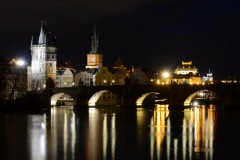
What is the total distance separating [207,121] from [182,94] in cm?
2647

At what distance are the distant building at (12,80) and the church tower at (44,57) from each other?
31235mm

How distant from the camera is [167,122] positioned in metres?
63.4

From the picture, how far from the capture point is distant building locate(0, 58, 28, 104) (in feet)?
284

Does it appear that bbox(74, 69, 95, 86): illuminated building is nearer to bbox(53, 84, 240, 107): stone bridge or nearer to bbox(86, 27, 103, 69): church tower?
bbox(86, 27, 103, 69): church tower

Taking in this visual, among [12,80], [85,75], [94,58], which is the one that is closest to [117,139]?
[12,80]

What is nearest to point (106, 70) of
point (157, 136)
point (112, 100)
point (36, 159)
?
point (112, 100)

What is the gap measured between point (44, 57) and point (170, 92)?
2501 inches

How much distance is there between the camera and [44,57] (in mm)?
150250

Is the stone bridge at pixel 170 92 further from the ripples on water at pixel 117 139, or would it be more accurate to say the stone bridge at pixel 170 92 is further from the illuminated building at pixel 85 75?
the illuminated building at pixel 85 75

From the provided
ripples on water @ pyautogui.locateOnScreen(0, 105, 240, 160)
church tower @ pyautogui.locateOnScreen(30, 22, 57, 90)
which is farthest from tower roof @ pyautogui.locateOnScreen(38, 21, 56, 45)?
ripples on water @ pyautogui.locateOnScreen(0, 105, 240, 160)

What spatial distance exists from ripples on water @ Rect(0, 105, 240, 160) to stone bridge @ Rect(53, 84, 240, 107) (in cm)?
2042

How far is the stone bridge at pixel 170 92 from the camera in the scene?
8712 centimetres

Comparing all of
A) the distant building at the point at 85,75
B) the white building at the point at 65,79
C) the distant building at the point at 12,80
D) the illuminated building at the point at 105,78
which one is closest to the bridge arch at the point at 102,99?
the distant building at the point at 12,80

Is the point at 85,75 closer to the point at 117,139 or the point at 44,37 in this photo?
the point at 44,37
